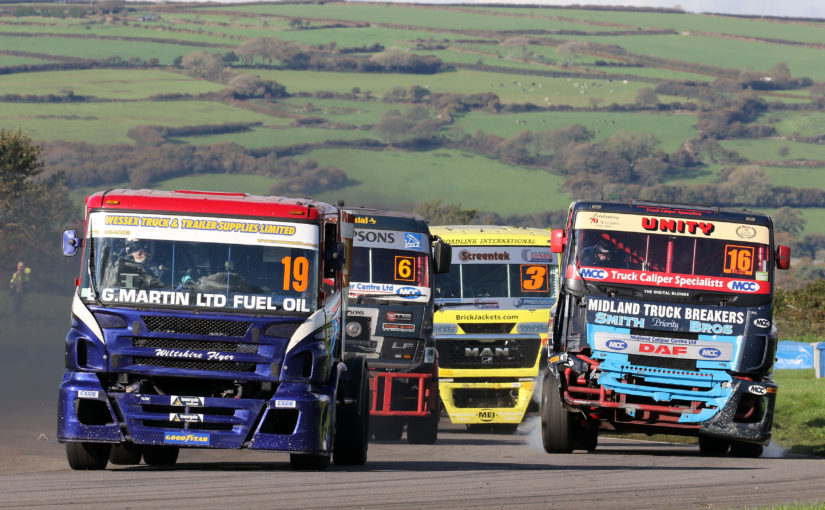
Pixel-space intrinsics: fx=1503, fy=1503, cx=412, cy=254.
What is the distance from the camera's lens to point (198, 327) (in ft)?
44.9

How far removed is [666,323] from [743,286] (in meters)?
1.05

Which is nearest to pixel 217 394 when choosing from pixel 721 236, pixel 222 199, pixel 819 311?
pixel 222 199

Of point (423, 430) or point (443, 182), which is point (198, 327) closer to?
point (423, 430)

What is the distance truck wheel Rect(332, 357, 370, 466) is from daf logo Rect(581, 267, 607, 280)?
3.53 metres

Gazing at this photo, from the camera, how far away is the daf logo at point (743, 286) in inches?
715

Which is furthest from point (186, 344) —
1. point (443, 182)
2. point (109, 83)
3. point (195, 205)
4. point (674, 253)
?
point (109, 83)

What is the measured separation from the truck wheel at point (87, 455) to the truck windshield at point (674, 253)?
6.44 metres

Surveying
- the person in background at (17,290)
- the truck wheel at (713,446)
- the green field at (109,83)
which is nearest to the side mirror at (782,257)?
the truck wheel at (713,446)

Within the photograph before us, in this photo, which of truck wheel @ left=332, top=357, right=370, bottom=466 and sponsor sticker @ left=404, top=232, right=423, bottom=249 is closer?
truck wheel @ left=332, top=357, right=370, bottom=466

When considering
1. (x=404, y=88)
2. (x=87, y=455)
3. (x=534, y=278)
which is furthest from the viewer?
(x=404, y=88)

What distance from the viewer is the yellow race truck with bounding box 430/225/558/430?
81.8 feet

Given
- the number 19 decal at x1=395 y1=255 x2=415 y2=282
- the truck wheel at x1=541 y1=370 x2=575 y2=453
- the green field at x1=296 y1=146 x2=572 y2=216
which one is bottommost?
the green field at x1=296 y1=146 x2=572 y2=216

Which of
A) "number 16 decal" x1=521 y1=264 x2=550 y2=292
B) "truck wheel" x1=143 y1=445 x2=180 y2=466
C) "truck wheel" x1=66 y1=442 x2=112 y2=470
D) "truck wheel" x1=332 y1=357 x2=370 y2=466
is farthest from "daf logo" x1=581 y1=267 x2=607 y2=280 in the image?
"number 16 decal" x1=521 y1=264 x2=550 y2=292

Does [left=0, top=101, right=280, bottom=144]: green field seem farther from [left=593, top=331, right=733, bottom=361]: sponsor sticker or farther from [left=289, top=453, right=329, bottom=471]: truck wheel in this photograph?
[left=289, top=453, right=329, bottom=471]: truck wheel
